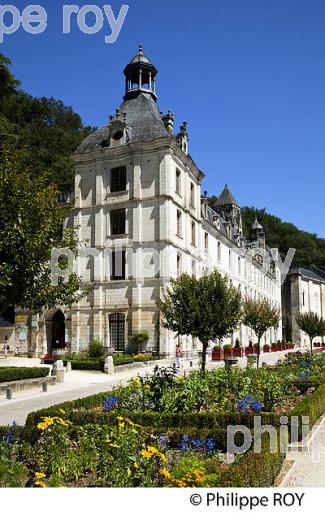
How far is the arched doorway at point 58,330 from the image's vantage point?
113 feet

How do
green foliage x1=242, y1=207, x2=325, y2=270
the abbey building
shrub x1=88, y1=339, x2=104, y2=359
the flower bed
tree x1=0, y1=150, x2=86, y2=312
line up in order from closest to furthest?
the flower bed < tree x1=0, y1=150, x2=86, y2=312 < shrub x1=88, y1=339, x2=104, y2=359 < the abbey building < green foliage x1=242, y1=207, x2=325, y2=270

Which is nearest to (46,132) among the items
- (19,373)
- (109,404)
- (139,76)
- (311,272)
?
(139,76)

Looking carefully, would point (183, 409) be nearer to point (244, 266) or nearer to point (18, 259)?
point (18, 259)

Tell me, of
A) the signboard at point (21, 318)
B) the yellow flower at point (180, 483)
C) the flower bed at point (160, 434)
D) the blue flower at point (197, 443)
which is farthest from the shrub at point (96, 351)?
the yellow flower at point (180, 483)

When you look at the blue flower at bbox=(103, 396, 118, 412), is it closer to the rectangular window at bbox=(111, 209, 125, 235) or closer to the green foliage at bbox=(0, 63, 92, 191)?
the rectangular window at bbox=(111, 209, 125, 235)

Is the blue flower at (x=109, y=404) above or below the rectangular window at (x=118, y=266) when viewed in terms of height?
below

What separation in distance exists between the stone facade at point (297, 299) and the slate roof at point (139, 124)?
4365 centimetres

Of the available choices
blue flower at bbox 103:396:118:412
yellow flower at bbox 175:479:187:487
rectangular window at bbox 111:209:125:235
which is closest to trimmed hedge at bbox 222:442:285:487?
yellow flower at bbox 175:479:187:487

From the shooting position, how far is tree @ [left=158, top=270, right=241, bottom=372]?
67.8 feet

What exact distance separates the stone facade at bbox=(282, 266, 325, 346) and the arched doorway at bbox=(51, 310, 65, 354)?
43.3 meters

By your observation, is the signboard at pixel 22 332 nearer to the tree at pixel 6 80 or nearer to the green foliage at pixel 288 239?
the tree at pixel 6 80

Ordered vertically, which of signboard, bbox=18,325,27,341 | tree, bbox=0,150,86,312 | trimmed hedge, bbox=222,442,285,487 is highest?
tree, bbox=0,150,86,312
